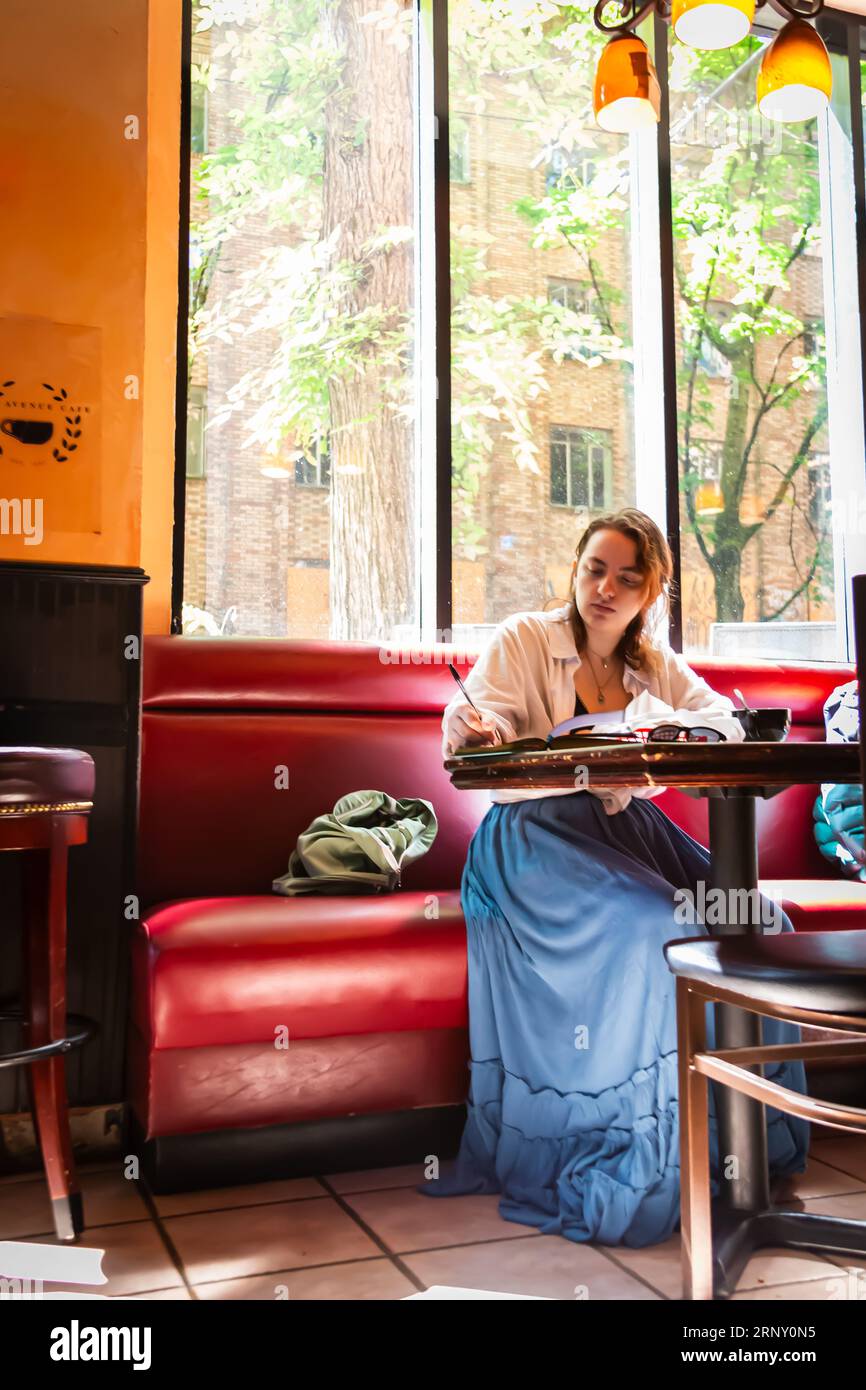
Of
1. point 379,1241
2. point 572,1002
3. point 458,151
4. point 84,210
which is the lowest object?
point 379,1241

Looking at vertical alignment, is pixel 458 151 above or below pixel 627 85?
above

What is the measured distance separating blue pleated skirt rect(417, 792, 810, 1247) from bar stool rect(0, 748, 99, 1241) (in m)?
0.69

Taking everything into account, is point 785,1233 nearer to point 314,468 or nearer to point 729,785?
point 729,785

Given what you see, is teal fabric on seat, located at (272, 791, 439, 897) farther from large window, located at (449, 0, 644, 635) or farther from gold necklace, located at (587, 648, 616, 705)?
large window, located at (449, 0, 644, 635)

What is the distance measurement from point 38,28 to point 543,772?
89.6 inches

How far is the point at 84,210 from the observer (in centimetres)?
271

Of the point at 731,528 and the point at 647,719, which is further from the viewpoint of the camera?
the point at 731,528

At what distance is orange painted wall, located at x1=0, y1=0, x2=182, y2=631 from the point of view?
8.70ft

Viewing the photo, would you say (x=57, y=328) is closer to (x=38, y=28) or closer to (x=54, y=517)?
(x=54, y=517)

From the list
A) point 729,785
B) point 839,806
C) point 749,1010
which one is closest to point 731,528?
point 839,806

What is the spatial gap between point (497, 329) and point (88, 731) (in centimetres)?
213

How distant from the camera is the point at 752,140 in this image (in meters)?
4.27

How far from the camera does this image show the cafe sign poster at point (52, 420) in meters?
2.62

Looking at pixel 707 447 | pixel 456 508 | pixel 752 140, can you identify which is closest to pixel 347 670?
pixel 456 508
